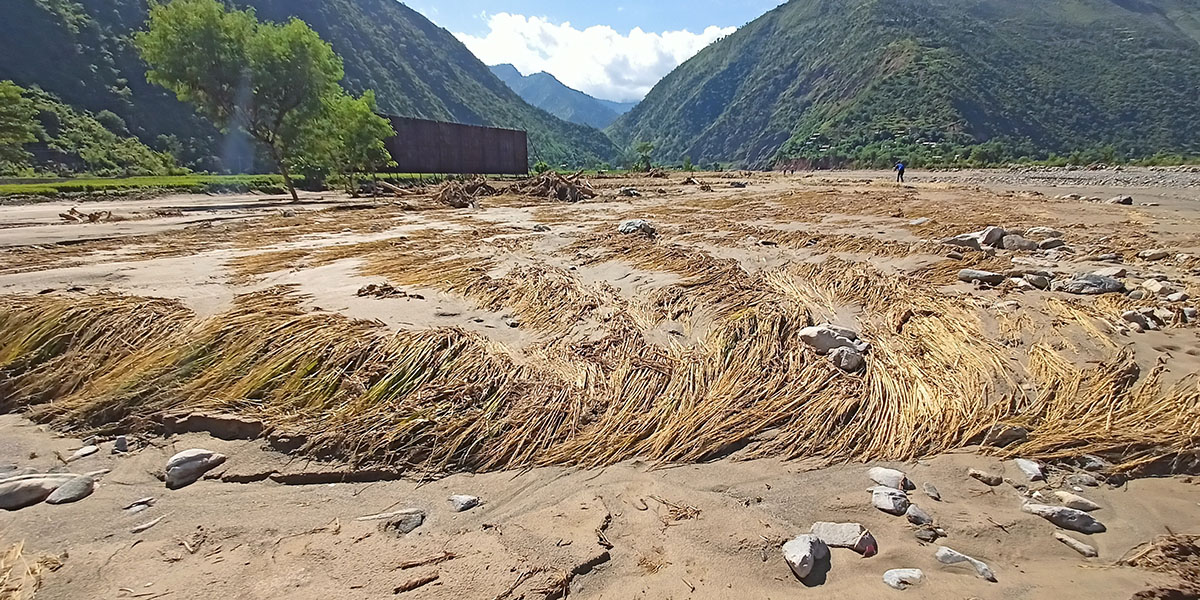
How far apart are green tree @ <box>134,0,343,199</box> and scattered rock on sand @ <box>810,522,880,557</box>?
2358 centimetres

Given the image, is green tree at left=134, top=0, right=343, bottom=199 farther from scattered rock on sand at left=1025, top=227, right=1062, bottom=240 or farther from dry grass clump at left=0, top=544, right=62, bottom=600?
scattered rock on sand at left=1025, top=227, right=1062, bottom=240

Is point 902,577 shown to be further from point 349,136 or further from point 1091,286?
point 349,136

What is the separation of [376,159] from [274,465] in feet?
77.0

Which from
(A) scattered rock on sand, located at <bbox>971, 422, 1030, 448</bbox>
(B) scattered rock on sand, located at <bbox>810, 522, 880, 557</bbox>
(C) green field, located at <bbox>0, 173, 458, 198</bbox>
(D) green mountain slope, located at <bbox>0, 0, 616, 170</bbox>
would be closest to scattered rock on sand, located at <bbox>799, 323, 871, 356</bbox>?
(A) scattered rock on sand, located at <bbox>971, 422, 1030, 448</bbox>

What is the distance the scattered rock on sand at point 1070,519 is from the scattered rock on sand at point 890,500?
570mm

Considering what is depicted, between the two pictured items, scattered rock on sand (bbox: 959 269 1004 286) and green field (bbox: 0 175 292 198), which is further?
green field (bbox: 0 175 292 198)

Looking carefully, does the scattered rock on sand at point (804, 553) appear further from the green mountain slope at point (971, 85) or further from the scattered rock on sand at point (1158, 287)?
the green mountain slope at point (971, 85)

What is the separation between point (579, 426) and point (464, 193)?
19665 mm

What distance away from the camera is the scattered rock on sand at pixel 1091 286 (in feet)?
17.8

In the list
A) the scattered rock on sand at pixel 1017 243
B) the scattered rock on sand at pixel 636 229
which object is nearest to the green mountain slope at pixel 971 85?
the scattered rock on sand at pixel 1017 243

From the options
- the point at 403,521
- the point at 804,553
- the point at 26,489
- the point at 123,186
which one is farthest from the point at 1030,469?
the point at 123,186

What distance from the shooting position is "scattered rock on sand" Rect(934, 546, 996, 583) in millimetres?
2025

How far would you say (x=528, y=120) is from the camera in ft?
395

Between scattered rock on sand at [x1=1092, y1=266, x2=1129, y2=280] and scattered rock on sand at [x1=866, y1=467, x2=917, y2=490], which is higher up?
scattered rock on sand at [x1=1092, y1=266, x2=1129, y2=280]
